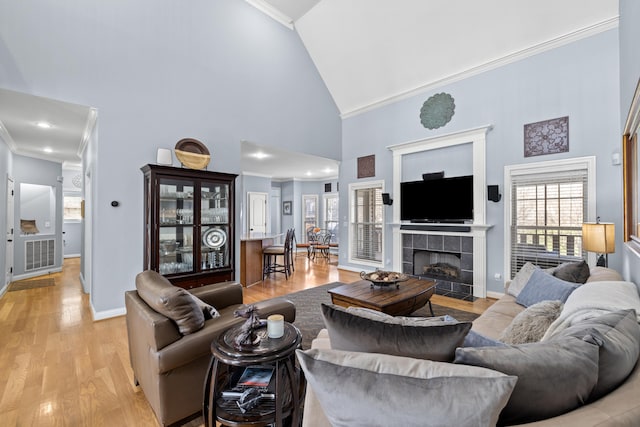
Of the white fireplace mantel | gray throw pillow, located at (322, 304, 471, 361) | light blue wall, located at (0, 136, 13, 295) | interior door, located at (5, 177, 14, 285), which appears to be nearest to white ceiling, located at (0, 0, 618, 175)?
light blue wall, located at (0, 136, 13, 295)

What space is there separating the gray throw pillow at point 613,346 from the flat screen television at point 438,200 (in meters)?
3.82

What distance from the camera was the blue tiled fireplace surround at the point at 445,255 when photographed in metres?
4.70

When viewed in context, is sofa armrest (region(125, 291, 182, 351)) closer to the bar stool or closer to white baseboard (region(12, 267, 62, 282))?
the bar stool

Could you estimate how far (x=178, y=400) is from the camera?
5.57 ft

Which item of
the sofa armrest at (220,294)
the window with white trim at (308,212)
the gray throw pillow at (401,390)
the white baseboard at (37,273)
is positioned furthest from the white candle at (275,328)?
the window with white trim at (308,212)

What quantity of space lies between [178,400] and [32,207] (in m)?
7.34

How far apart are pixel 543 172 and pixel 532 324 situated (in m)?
3.40

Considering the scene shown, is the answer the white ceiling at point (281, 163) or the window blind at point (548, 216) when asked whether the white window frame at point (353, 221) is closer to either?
the white ceiling at point (281, 163)

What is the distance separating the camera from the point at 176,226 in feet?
12.2

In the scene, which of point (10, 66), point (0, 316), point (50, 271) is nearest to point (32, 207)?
point (50, 271)

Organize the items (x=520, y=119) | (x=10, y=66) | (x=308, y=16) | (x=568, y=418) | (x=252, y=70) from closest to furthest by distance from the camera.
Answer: (x=568, y=418), (x=10, y=66), (x=520, y=119), (x=252, y=70), (x=308, y=16)

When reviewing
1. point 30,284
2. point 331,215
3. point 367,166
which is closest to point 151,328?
point 367,166

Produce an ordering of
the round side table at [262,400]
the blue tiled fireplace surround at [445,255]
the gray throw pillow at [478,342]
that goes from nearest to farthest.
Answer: the gray throw pillow at [478,342] → the round side table at [262,400] → the blue tiled fireplace surround at [445,255]

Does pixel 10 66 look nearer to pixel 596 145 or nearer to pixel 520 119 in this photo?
pixel 520 119
